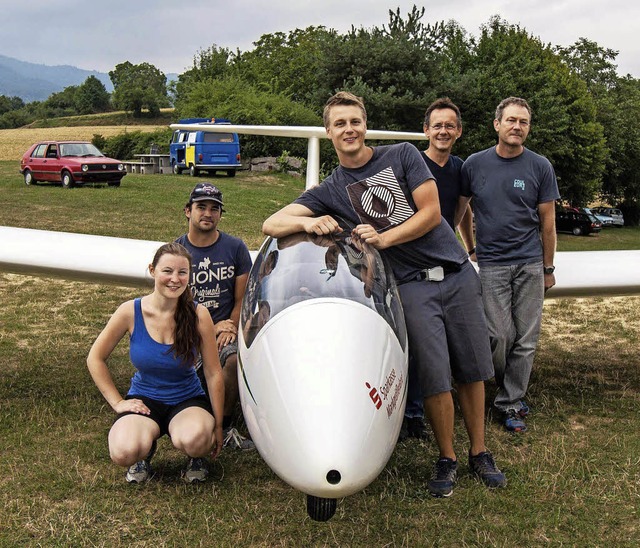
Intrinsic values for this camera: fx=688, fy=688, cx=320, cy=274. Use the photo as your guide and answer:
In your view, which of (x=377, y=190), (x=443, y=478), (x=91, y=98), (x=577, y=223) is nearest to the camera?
(x=377, y=190)

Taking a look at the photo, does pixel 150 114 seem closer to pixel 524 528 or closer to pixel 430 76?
pixel 430 76

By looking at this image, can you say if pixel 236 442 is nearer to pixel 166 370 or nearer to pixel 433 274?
pixel 166 370

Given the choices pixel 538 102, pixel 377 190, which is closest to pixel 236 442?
pixel 377 190

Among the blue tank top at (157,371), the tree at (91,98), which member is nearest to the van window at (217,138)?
the blue tank top at (157,371)

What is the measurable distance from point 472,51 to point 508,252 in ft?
107

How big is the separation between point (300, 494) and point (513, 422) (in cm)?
198

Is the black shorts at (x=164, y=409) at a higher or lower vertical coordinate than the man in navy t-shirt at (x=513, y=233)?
lower

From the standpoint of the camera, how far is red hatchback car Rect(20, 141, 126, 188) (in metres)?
21.4

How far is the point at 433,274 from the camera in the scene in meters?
3.96

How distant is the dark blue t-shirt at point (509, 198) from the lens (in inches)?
195

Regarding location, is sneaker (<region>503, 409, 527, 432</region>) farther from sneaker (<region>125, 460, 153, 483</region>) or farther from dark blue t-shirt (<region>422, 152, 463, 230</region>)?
sneaker (<region>125, 460, 153, 483</region>)

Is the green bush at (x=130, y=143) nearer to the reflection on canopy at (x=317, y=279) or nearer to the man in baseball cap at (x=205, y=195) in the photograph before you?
the man in baseball cap at (x=205, y=195)

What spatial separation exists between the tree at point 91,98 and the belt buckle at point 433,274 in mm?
94320

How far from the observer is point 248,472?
14.5 ft
